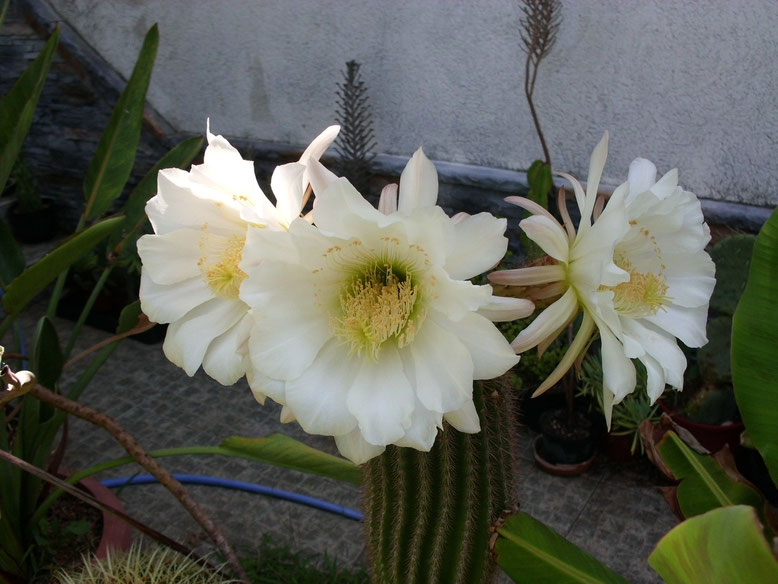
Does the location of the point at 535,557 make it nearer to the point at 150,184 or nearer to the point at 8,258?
the point at 150,184

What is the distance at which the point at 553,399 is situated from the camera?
10.2 feet

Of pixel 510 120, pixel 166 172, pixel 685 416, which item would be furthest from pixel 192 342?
pixel 510 120

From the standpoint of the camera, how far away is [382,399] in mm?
789

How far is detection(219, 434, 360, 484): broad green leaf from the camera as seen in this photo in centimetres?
168

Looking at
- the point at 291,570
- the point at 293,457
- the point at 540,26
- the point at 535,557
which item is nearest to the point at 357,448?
the point at 535,557

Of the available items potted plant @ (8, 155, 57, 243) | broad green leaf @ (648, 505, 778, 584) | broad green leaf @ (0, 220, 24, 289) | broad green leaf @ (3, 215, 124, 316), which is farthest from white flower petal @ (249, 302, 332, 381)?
potted plant @ (8, 155, 57, 243)

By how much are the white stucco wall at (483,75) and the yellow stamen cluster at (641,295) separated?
7.15 feet

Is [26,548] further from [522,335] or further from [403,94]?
[403,94]

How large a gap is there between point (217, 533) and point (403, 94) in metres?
2.48

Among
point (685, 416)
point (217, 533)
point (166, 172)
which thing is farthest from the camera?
point (685, 416)

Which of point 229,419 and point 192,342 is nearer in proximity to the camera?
point 192,342

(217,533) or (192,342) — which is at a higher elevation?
(192,342)

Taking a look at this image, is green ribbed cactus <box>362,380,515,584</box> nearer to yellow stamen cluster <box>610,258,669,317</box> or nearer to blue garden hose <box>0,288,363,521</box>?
yellow stamen cluster <box>610,258,669,317</box>

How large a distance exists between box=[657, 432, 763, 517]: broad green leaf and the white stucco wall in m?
1.77
